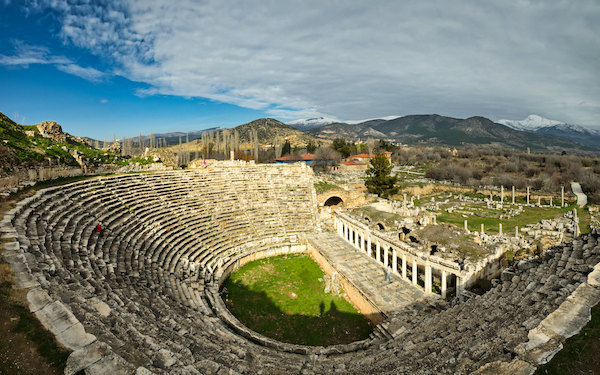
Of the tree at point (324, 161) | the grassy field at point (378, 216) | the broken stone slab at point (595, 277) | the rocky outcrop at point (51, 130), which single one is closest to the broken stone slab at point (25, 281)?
the broken stone slab at point (595, 277)

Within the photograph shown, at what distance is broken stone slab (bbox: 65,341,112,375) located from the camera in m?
5.06

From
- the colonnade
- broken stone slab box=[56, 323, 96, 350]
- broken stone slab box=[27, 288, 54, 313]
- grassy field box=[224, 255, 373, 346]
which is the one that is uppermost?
broken stone slab box=[27, 288, 54, 313]

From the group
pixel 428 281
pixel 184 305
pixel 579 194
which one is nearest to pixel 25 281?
pixel 184 305

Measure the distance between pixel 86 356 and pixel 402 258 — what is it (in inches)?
592

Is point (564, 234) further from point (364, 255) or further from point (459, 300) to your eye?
point (459, 300)

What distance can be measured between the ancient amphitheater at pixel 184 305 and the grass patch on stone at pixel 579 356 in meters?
0.18

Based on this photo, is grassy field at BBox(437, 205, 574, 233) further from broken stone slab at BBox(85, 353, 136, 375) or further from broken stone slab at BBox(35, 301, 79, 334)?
broken stone slab at BBox(35, 301, 79, 334)

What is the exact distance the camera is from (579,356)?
5234 millimetres

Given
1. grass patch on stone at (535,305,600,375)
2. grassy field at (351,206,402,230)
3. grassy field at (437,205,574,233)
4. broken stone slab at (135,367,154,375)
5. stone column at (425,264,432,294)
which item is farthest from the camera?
grassy field at (437,205,574,233)

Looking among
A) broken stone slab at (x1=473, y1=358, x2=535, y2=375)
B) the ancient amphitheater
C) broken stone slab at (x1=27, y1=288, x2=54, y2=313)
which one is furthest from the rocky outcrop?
broken stone slab at (x1=473, y1=358, x2=535, y2=375)

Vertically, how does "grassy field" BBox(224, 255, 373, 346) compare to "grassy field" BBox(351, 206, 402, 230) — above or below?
below

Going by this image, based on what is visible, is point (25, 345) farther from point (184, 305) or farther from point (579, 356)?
point (579, 356)

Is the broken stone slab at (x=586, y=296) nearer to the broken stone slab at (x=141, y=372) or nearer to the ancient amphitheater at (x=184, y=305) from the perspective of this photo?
the ancient amphitheater at (x=184, y=305)

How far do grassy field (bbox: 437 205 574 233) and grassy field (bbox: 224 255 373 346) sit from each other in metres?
20.9
